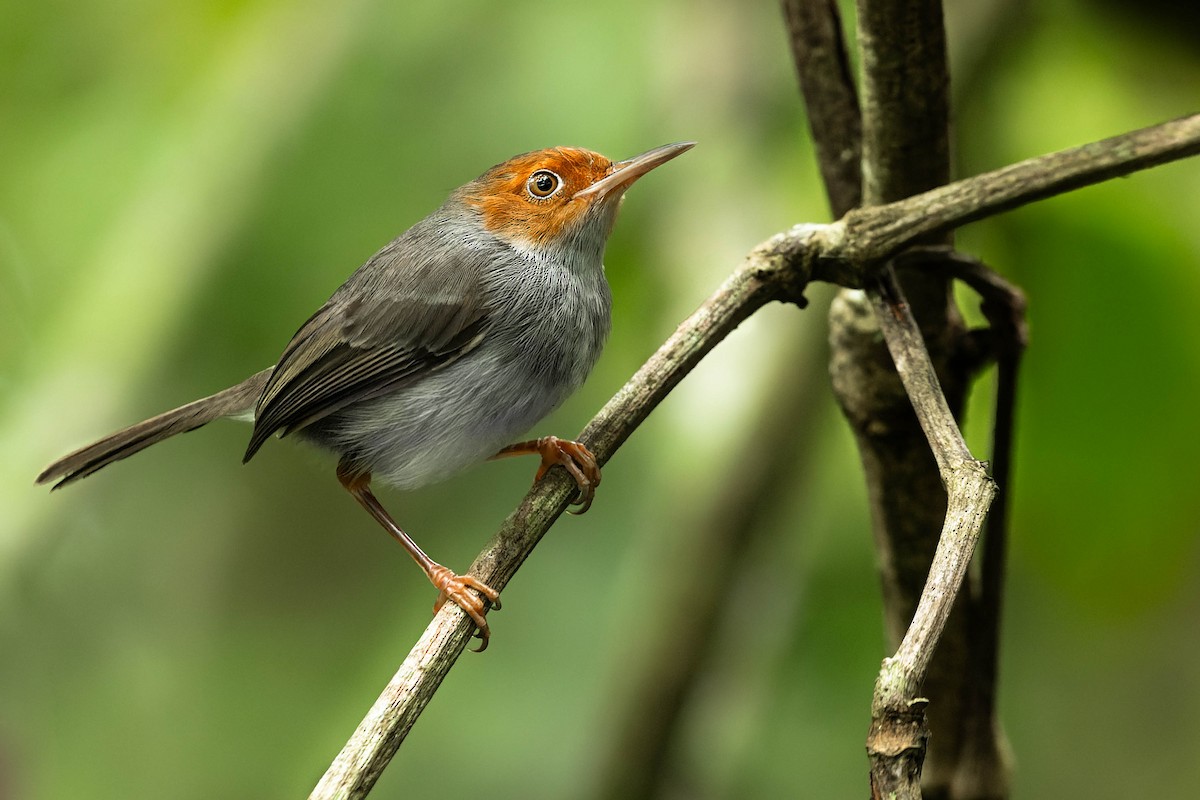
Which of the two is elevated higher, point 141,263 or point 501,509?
point 141,263

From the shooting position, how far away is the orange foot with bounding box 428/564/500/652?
1.99 meters

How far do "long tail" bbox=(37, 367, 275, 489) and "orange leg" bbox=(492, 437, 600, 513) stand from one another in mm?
787

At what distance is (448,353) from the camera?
9.37 feet

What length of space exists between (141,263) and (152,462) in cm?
90

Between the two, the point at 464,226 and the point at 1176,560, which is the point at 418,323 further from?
the point at 1176,560

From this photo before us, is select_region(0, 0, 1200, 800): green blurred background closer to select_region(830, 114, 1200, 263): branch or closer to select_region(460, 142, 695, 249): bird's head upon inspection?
select_region(460, 142, 695, 249): bird's head

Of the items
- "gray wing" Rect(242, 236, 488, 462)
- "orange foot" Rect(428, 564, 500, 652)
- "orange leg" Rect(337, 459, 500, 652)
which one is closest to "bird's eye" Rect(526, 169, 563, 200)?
"gray wing" Rect(242, 236, 488, 462)

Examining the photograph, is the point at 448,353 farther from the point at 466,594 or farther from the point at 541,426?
the point at 466,594

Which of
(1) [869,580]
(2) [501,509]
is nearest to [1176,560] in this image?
(1) [869,580]

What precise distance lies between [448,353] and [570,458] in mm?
562

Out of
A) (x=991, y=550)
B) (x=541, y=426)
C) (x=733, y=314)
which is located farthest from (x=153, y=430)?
(x=991, y=550)

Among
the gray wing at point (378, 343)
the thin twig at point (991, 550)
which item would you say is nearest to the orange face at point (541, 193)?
the gray wing at point (378, 343)

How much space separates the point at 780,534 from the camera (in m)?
3.02

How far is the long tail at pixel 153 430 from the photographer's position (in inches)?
111
